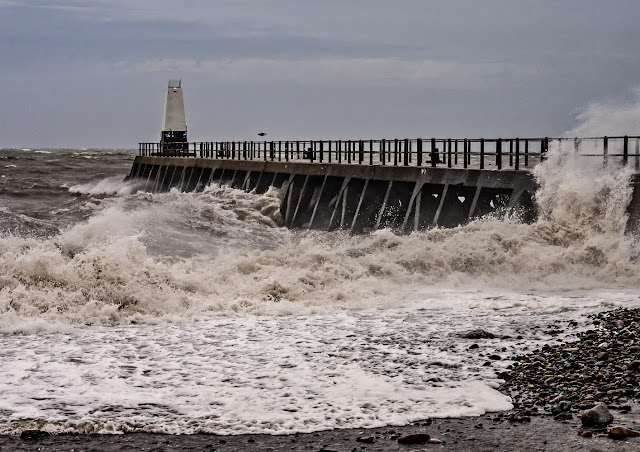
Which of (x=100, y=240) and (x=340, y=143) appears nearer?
(x=100, y=240)

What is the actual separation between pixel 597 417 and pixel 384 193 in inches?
A: 690

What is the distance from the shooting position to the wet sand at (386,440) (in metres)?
6.77

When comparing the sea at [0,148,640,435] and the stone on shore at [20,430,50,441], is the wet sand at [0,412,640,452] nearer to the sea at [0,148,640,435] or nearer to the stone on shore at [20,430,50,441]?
the stone on shore at [20,430,50,441]

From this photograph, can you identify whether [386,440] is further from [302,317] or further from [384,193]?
[384,193]

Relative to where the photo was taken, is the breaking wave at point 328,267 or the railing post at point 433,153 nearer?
the breaking wave at point 328,267

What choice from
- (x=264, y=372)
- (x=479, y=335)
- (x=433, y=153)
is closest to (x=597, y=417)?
(x=264, y=372)

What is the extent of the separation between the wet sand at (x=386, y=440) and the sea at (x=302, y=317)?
22cm

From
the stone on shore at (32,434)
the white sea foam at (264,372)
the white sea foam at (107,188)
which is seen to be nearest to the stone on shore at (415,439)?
the white sea foam at (264,372)

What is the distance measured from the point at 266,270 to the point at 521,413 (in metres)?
9.64

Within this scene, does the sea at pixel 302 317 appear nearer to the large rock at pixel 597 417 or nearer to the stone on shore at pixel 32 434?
the stone on shore at pixel 32 434

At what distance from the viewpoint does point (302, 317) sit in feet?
42.5

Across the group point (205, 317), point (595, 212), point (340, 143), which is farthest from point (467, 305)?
point (340, 143)

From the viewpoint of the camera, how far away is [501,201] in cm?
1986

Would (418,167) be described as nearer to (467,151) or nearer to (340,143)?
(467,151)
